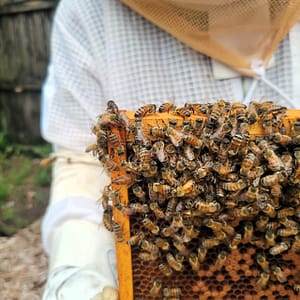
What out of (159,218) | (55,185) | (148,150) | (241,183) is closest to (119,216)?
(159,218)

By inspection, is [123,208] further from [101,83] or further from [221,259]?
[101,83]

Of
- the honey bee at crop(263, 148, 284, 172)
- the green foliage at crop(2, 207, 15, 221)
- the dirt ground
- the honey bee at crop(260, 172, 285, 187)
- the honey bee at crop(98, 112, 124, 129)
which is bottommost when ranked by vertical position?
the green foliage at crop(2, 207, 15, 221)

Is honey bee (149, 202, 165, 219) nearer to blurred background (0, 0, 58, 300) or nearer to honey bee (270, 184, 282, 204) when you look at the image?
honey bee (270, 184, 282, 204)

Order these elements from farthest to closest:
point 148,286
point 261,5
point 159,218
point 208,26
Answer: point 208,26 → point 261,5 → point 148,286 → point 159,218

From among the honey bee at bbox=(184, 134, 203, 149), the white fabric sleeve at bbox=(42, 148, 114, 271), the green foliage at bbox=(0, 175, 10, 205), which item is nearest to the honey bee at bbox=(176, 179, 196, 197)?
the honey bee at bbox=(184, 134, 203, 149)

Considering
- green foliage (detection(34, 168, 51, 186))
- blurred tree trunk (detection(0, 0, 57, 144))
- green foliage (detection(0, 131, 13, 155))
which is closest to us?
green foliage (detection(34, 168, 51, 186))

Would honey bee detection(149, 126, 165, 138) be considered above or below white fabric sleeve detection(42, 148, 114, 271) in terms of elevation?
above

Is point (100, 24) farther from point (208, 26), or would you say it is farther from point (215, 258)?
point (215, 258)

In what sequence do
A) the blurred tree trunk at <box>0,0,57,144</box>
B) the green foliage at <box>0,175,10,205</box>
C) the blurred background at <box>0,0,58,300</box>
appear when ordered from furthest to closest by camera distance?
the blurred tree trunk at <box>0,0,57,144</box>
the green foliage at <box>0,175,10,205</box>
the blurred background at <box>0,0,58,300</box>
